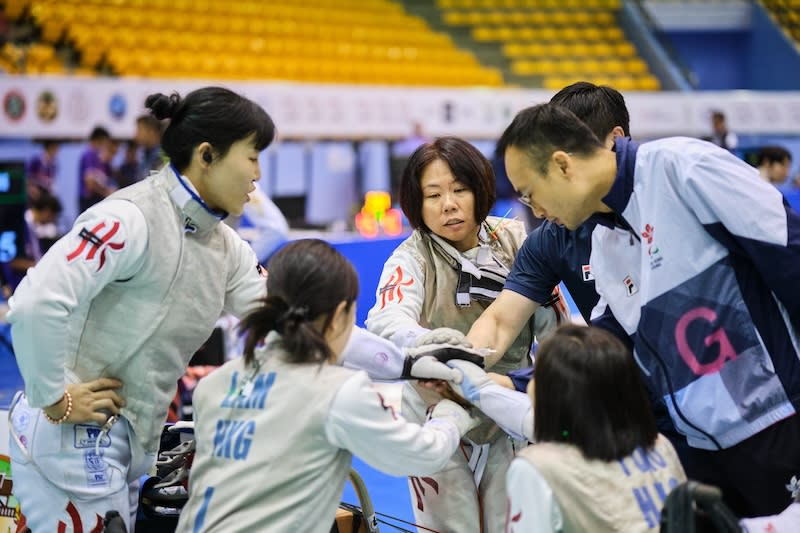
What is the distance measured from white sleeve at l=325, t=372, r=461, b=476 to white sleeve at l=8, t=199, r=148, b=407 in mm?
725

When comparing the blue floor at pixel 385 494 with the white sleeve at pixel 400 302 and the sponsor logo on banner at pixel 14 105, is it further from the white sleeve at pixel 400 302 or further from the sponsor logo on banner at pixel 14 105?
the sponsor logo on banner at pixel 14 105

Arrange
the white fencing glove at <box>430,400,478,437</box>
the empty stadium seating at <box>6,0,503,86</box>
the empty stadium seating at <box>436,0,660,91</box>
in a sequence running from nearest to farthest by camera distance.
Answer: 1. the white fencing glove at <box>430,400,478,437</box>
2. the empty stadium seating at <box>6,0,503,86</box>
3. the empty stadium seating at <box>436,0,660,91</box>

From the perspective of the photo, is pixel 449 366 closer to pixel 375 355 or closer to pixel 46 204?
pixel 375 355

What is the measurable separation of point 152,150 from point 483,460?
17.4ft

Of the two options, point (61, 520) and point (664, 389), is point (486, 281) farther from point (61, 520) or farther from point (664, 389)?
point (61, 520)

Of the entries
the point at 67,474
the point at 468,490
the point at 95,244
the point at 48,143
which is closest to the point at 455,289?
the point at 468,490

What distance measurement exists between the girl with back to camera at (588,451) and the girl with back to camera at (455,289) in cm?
86

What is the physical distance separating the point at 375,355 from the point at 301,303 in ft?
1.70

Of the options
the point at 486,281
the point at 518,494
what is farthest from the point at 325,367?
the point at 486,281

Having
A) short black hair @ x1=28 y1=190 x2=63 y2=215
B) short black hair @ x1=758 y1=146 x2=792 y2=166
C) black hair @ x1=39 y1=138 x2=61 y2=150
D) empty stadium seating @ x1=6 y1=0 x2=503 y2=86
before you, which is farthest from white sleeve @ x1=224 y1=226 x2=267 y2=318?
empty stadium seating @ x1=6 y1=0 x2=503 y2=86

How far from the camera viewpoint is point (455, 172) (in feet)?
10.8

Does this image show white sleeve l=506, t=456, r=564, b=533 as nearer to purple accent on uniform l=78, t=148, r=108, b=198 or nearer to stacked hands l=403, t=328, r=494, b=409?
stacked hands l=403, t=328, r=494, b=409

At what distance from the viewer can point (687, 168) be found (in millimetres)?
2453

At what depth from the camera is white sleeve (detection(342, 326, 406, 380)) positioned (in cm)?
287
